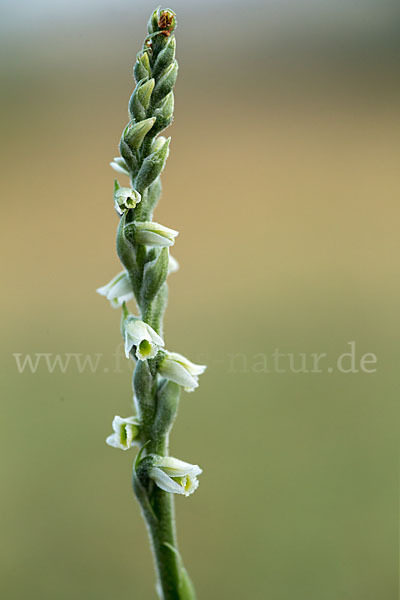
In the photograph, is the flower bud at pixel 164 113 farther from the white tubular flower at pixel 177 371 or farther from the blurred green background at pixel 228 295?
the blurred green background at pixel 228 295

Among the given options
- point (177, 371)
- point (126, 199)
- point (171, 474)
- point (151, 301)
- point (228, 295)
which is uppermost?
point (228, 295)

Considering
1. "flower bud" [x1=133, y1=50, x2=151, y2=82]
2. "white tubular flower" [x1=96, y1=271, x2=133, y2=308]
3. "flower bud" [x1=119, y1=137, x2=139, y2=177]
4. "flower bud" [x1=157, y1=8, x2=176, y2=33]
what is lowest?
"white tubular flower" [x1=96, y1=271, x2=133, y2=308]

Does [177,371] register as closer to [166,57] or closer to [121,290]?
[121,290]

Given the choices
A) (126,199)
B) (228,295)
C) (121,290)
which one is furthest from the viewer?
(228,295)

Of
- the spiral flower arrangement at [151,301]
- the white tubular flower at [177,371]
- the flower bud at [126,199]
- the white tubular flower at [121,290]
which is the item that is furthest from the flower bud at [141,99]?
the white tubular flower at [177,371]

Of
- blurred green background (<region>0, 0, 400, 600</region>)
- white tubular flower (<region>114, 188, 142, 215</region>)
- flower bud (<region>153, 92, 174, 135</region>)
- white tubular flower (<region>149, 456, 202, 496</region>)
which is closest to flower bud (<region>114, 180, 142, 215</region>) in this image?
white tubular flower (<region>114, 188, 142, 215</region>)

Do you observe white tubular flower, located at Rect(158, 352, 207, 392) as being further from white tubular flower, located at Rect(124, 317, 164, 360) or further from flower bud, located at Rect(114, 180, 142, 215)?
flower bud, located at Rect(114, 180, 142, 215)

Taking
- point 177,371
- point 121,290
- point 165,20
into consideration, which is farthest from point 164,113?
point 177,371
